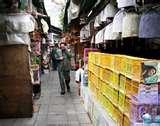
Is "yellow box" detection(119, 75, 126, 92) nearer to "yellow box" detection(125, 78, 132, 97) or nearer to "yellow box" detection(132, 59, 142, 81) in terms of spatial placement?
"yellow box" detection(125, 78, 132, 97)

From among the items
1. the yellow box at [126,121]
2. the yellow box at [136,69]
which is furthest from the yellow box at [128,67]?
the yellow box at [126,121]

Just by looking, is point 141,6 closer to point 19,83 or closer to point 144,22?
point 144,22

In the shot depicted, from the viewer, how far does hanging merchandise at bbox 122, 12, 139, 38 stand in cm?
582

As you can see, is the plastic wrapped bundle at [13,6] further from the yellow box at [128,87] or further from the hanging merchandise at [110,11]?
the yellow box at [128,87]

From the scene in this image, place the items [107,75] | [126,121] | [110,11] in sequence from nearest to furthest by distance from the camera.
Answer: [126,121]
[107,75]
[110,11]

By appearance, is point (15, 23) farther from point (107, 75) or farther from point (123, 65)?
point (123, 65)

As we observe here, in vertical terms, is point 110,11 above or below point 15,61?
above

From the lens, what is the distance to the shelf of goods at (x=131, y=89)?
4852 mm

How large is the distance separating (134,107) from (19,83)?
266 inches

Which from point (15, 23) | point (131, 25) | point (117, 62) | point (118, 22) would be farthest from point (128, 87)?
point (15, 23)

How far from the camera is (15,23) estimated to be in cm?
1111

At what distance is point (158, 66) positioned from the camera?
15.8 ft

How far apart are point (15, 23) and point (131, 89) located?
252 inches

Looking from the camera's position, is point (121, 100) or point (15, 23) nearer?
point (121, 100)
